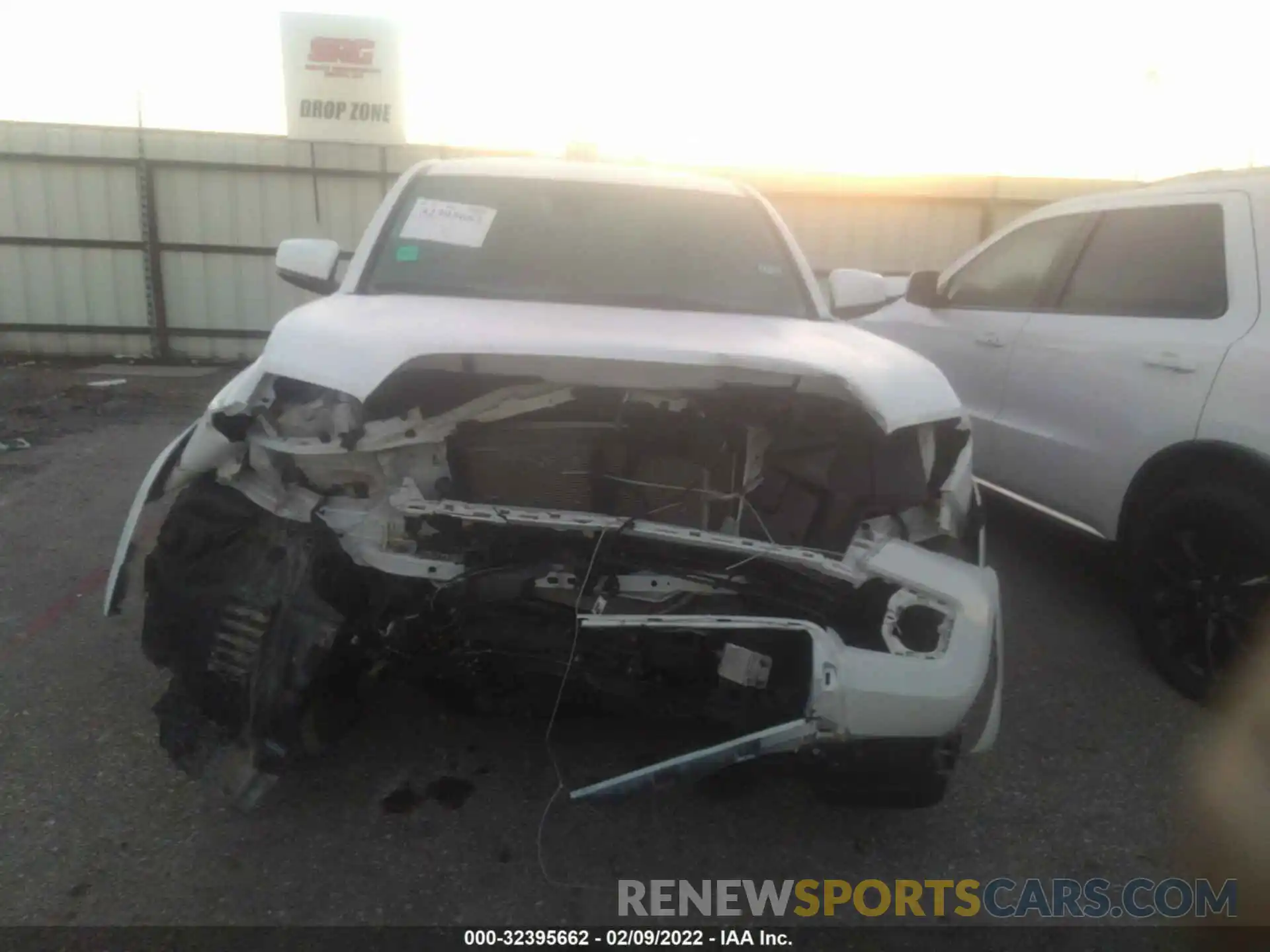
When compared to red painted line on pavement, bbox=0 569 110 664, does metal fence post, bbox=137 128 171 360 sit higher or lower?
higher

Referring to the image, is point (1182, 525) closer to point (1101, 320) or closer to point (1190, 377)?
point (1190, 377)

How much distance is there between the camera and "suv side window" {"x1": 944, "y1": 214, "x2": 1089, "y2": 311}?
13.8 feet

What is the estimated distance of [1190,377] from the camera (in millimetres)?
3238

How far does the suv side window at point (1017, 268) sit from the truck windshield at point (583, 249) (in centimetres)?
143

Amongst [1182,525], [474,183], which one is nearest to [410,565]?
[474,183]

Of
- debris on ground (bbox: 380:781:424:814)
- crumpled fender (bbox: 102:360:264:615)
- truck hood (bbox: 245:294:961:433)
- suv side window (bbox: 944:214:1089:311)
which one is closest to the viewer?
truck hood (bbox: 245:294:961:433)

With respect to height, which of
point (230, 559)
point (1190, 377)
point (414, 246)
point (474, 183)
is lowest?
point (230, 559)

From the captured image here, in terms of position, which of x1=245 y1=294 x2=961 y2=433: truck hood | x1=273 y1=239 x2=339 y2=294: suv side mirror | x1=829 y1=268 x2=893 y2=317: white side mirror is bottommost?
x1=245 y1=294 x2=961 y2=433: truck hood

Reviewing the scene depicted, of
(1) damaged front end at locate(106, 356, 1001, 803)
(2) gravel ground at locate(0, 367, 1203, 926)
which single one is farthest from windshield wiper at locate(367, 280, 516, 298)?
(2) gravel ground at locate(0, 367, 1203, 926)

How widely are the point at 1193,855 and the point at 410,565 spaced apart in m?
2.21

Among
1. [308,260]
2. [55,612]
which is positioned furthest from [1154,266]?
[55,612]

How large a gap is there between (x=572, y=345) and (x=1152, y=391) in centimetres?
239

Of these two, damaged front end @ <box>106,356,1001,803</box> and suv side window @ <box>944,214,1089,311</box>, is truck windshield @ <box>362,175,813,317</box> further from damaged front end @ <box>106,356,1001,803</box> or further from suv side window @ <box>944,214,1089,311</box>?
suv side window @ <box>944,214,1089,311</box>

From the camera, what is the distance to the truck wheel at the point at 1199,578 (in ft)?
9.87
